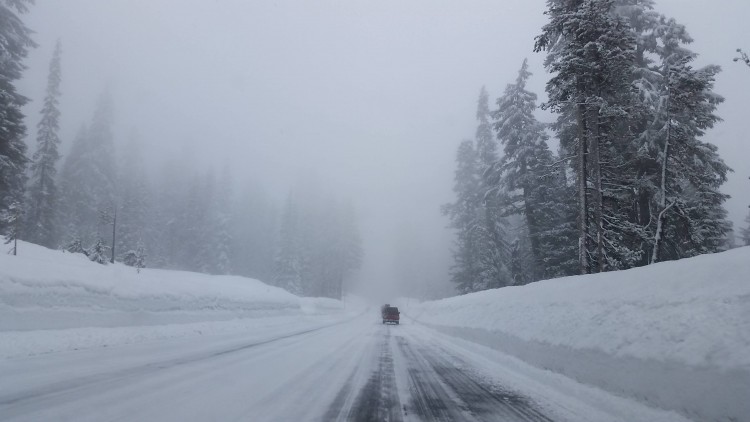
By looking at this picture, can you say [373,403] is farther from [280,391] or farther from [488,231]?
[488,231]

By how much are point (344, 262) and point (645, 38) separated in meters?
49.3

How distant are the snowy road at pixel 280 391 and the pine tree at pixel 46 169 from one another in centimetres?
3425

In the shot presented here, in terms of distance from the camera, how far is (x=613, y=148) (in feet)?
63.3

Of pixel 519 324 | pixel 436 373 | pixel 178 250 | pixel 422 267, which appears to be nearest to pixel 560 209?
pixel 519 324

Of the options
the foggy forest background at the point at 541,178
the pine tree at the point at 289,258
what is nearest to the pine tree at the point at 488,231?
the foggy forest background at the point at 541,178

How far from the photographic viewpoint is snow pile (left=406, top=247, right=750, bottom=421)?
179 inches

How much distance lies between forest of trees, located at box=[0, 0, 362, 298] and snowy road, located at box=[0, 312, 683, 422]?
21.4 metres

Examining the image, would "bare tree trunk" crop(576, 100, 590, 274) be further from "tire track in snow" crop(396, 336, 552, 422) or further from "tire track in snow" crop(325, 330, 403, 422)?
"tire track in snow" crop(325, 330, 403, 422)

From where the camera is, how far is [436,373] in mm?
8227

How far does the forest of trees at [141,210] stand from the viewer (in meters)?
23.8

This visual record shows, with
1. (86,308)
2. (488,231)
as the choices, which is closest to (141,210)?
(488,231)

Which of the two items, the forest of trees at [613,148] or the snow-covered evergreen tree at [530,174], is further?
the snow-covered evergreen tree at [530,174]

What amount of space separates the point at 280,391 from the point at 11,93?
26.7 meters

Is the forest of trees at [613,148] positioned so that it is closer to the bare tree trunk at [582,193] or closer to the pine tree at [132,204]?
the bare tree trunk at [582,193]
